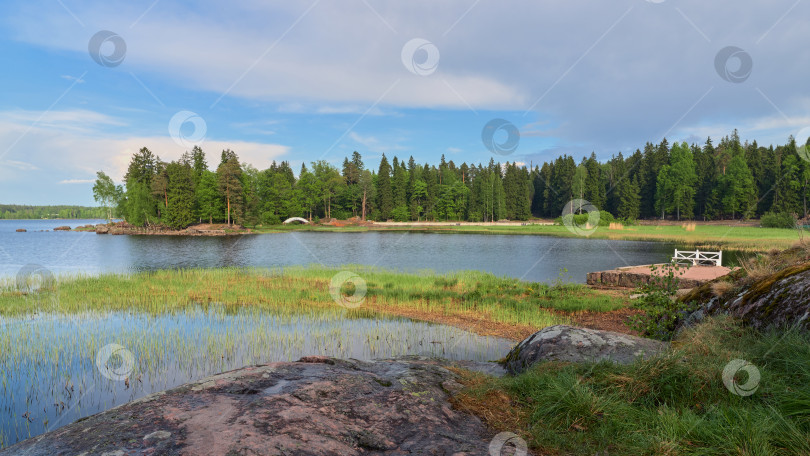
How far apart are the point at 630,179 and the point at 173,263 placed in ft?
344

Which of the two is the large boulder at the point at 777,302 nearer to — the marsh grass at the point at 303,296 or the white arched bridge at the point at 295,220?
the marsh grass at the point at 303,296

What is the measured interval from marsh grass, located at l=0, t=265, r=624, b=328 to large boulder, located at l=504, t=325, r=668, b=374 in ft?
24.3

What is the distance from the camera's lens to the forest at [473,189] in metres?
80.8

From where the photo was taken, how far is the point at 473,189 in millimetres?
112188

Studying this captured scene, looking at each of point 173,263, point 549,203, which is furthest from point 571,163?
point 173,263

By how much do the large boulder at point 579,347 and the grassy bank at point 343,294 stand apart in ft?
19.6

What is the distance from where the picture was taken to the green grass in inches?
121

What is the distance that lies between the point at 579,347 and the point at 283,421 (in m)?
4.41

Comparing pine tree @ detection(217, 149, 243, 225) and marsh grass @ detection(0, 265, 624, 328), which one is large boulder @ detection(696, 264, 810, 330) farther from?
pine tree @ detection(217, 149, 243, 225)

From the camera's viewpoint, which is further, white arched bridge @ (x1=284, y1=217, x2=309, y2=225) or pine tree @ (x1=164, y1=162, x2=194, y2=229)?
white arched bridge @ (x1=284, y1=217, x2=309, y2=225)

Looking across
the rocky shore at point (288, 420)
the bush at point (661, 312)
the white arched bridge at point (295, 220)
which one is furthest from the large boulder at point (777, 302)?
the white arched bridge at point (295, 220)

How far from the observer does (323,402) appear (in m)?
3.85

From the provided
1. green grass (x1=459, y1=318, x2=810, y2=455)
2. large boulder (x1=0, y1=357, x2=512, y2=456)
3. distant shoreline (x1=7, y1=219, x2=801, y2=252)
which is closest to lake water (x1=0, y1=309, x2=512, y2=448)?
large boulder (x1=0, y1=357, x2=512, y2=456)

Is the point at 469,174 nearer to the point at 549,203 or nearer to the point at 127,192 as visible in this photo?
the point at 549,203
